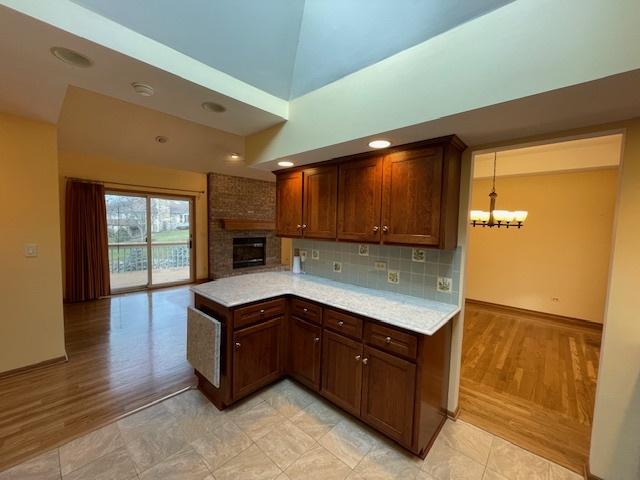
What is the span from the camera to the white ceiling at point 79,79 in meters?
1.21

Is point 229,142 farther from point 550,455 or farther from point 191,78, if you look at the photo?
point 550,455

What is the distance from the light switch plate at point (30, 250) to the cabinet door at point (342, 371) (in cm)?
285

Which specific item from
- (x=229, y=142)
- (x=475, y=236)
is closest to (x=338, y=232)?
(x=229, y=142)

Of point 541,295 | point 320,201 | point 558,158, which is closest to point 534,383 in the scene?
point 541,295

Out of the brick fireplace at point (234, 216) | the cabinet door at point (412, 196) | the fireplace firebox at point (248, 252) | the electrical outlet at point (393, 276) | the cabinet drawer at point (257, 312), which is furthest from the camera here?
the fireplace firebox at point (248, 252)

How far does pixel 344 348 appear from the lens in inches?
78.4

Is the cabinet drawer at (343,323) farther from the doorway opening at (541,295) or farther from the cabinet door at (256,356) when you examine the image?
the doorway opening at (541,295)

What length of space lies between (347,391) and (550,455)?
136cm

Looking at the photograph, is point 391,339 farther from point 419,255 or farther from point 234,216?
point 234,216

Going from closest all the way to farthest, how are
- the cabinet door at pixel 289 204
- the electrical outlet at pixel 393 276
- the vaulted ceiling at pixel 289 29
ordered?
the vaulted ceiling at pixel 289 29 < the electrical outlet at pixel 393 276 < the cabinet door at pixel 289 204

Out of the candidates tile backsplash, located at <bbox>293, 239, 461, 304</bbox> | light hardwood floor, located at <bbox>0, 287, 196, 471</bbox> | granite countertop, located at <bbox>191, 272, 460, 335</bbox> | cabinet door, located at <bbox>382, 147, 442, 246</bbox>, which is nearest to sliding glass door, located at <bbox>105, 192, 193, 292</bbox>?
→ light hardwood floor, located at <bbox>0, 287, 196, 471</bbox>

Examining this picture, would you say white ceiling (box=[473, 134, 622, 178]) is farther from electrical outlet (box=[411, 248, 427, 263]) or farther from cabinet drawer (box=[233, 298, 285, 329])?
cabinet drawer (box=[233, 298, 285, 329])

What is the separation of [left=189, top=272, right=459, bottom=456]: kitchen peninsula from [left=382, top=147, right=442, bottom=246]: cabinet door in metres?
0.55

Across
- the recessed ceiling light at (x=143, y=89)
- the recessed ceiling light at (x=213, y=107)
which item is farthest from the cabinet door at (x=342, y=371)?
the recessed ceiling light at (x=143, y=89)
